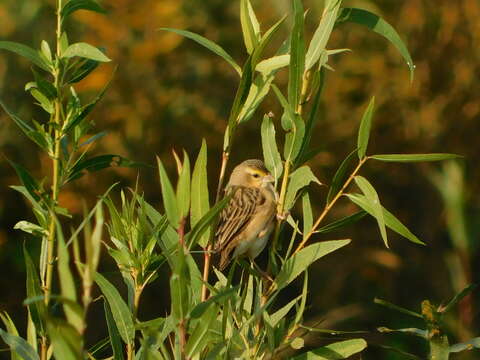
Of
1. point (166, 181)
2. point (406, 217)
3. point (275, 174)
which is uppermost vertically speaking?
point (166, 181)

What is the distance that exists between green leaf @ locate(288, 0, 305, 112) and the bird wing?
4.77 feet

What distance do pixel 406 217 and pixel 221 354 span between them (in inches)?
241

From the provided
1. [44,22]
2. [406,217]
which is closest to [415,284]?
[406,217]

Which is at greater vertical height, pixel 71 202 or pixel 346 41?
pixel 346 41

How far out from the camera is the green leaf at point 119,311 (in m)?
2.04

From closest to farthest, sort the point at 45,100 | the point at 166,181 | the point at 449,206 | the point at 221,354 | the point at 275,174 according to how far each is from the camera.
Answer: the point at 166,181 < the point at 221,354 < the point at 45,100 < the point at 275,174 < the point at 449,206

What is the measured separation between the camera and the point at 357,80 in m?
7.80

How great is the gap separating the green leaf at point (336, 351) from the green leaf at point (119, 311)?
36 cm

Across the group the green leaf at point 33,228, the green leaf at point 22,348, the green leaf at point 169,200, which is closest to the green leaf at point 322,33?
the green leaf at point 169,200

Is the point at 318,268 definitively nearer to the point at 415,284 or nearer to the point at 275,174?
the point at 415,284

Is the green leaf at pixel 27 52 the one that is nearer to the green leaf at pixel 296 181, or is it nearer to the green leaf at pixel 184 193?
the green leaf at pixel 184 193

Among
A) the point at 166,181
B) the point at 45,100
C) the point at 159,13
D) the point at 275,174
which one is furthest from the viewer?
the point at 159,13

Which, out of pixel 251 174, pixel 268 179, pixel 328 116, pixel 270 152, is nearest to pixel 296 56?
pixel 270 152

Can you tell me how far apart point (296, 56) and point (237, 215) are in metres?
1.69
